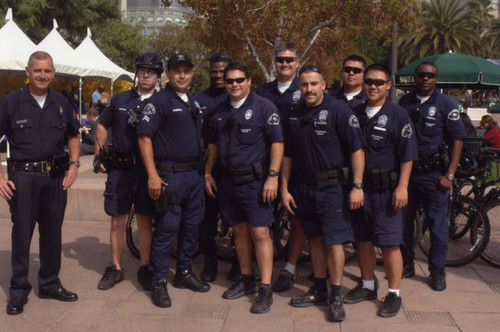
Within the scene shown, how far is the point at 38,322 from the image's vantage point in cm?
411

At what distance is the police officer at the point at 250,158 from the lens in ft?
14.4

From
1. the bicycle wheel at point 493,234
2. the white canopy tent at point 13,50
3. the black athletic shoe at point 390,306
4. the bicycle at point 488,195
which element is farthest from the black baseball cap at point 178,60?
the white canopy tent at point 13,50

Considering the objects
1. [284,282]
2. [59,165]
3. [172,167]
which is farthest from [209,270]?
[59,165]

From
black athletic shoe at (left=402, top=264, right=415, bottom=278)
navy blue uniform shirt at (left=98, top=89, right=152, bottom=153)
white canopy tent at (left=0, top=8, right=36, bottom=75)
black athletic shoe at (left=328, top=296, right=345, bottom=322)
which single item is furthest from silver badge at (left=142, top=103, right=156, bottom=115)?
white canopy tent at (left=0, top=8, right=36, bottom=75)

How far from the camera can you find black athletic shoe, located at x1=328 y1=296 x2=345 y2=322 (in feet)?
13.6

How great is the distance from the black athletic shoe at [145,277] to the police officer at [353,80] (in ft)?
7.78

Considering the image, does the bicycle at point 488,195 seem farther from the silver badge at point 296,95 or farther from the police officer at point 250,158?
the police officer at point 250,158

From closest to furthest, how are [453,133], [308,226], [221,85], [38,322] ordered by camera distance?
[38,322] → [308,226] → [453,133] → [221,85]

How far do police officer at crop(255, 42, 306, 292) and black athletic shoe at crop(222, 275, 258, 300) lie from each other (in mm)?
248

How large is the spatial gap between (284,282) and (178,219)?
1120 millimetres

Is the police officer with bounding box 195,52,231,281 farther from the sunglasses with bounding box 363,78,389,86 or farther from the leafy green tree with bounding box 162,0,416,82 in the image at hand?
the leafy green tree with bounding box 162,0,416,82

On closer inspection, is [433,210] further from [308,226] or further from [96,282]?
[96,282]

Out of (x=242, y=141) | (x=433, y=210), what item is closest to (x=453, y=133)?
(x=433, y=210)

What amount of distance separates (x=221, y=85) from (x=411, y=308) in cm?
264
